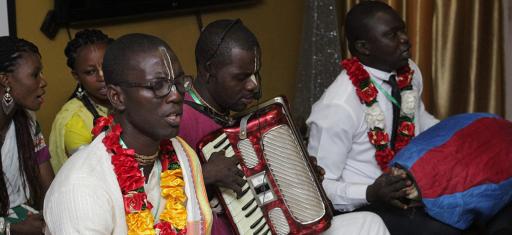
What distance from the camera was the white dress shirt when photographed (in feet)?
12.3

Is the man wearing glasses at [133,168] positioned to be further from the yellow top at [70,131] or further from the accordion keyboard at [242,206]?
the yellow top at [70,131]

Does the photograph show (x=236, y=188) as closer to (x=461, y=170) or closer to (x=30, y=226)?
(x=30, y=226)

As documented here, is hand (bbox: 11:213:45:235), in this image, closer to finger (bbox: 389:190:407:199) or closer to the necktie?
finger (bbox: 389:190:407:199)

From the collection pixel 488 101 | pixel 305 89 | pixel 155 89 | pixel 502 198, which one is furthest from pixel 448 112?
pixel 155 89

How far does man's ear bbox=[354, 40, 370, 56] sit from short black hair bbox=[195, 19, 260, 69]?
3.10 ft

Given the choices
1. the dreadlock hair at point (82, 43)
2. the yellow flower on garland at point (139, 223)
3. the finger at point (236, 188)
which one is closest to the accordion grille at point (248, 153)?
the finger at point (236, 188)

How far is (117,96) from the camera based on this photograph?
257 centimetres

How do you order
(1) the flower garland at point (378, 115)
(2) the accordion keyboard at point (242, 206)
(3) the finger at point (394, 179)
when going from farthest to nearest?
(1) the flower garland at point (378, 115) → (3) the finger at point (394, 179) → (2) the accordion keyboard at point (242, 206)

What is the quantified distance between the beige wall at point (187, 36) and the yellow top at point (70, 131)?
39 centimetres

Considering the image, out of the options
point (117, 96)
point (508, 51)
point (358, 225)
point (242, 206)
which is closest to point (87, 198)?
point (117, 96)

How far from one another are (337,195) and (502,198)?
2.41ft

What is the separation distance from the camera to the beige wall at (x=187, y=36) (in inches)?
163

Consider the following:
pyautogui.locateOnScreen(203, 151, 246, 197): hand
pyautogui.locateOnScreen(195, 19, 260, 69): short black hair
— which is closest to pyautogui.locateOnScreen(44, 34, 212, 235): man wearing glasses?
pyautogui.locateOnScreen(203, 151, 246, 197): hand

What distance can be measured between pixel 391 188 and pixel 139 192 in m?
1.36
